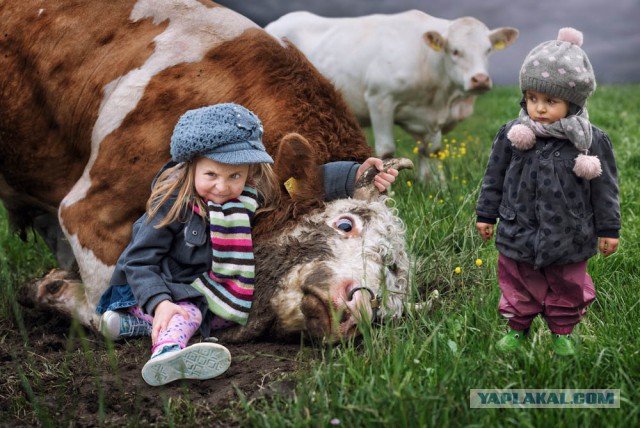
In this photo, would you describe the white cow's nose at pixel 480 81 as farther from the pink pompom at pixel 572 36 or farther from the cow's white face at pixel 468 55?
the pink pompom at pixel 572 36

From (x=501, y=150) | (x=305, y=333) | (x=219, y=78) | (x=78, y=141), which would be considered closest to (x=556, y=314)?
(x=501, y=150)

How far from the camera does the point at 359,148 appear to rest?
3.77 metres

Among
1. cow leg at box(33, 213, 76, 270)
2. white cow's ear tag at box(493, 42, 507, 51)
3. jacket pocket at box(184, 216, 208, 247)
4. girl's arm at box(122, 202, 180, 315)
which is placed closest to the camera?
girl's arm at box(122, 202, 180, 315)

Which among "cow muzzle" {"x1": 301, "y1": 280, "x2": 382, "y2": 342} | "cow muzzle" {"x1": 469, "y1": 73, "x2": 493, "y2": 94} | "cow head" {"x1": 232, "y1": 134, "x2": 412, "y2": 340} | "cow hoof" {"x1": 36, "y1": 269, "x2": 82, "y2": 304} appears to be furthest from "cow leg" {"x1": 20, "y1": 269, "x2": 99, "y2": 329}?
"cow muzzle" {"x1": 469, "y1": 73, "x2": 493, "y2": 94}

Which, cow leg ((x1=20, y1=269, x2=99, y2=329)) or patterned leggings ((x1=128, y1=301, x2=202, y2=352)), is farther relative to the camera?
cow leg ((x1=20, y1=269, x2=99, y2=329))

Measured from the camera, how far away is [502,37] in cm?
806

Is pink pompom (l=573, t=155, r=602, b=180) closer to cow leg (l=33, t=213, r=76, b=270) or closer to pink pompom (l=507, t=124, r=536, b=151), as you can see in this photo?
pink pompom (l=507, t=124, r=536, b=151)

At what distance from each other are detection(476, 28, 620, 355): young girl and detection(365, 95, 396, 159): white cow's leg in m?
5.30

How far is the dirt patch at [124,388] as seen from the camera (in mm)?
2659

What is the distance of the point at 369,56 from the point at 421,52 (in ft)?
1.93

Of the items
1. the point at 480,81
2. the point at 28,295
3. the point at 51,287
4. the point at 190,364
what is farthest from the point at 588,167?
the point at 480,81

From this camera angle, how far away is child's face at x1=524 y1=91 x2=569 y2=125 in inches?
100

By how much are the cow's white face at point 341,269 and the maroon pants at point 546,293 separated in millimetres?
471

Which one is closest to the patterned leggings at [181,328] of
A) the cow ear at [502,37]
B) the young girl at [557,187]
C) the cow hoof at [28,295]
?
the cow hoof at [28,295]
